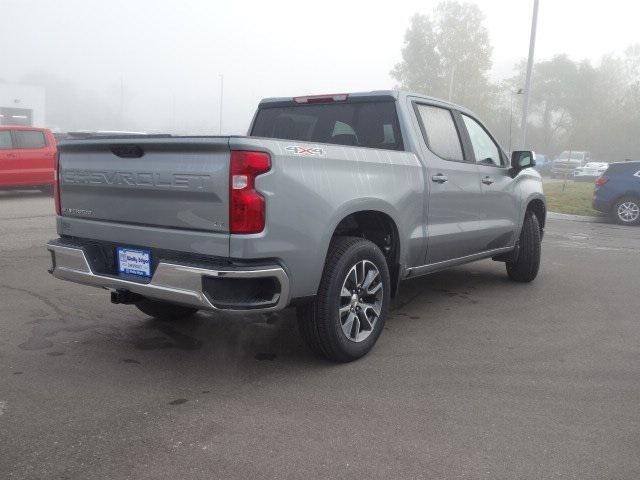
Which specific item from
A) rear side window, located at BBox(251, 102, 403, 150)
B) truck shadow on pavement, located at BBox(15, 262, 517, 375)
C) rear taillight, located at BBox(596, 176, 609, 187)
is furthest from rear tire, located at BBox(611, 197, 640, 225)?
rear side window, located at BBox(251, 102, 403, 150)

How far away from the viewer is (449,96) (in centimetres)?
5647

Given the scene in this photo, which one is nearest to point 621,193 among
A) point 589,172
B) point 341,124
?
point 341,124

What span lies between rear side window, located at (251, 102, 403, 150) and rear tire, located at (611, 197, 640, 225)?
10549 mm

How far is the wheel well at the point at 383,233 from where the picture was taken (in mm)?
4161

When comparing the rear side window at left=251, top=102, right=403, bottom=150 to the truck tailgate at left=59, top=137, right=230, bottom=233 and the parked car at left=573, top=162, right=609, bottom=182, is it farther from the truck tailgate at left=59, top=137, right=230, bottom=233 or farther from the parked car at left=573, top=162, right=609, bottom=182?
the parked car at left=573, top=162, right=609, bottom=182

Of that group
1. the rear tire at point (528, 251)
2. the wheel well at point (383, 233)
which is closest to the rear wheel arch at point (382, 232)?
the wheel well at point (383, 233)

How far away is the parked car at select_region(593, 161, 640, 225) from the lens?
13.0 m

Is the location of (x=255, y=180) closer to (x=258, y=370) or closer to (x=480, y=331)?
(x=258, y=370)

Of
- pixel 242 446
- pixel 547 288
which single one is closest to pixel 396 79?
pixel 547 288

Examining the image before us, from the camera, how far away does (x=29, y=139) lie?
533 inches

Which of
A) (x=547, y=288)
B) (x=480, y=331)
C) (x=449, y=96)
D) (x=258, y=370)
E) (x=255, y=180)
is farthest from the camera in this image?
(x=449, y=96)

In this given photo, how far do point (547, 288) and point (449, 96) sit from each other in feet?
174

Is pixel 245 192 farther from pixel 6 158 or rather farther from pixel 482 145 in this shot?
A: pixel 6 158

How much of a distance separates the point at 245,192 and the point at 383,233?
1.47 meters
